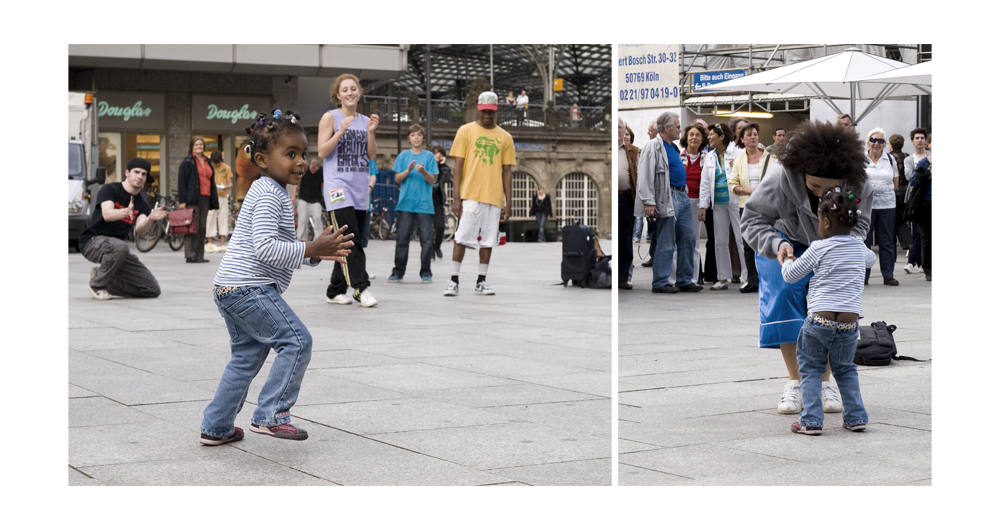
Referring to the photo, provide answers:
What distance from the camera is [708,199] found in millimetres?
10914

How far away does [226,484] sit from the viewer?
351 centimetres

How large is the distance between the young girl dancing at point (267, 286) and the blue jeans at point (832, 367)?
187cm

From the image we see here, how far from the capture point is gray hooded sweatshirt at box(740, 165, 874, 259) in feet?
15.2

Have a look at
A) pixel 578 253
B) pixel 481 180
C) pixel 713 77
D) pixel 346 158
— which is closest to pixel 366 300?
pixel 346 158

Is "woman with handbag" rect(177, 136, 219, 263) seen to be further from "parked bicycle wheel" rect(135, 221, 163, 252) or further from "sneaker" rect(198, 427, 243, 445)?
"sneaker" rect(198, 427, 243, 445)

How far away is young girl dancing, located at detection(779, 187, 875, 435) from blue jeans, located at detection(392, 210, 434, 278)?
288 inches

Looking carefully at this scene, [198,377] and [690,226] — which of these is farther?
[690,226]

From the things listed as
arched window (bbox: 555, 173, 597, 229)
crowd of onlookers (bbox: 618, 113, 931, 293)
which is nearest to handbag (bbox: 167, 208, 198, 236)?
crowd of onlookers (bbox: 618, 113, 931, 293)

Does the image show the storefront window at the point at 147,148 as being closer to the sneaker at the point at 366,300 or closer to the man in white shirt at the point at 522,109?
the man in white shirt at the point at 522,109

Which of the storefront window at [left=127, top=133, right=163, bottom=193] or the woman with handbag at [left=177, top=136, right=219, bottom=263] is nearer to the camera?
the woman with handbag at [left=177, top=136, right=219, bottom=263]

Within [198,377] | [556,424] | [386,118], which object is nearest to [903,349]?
[556,424]
